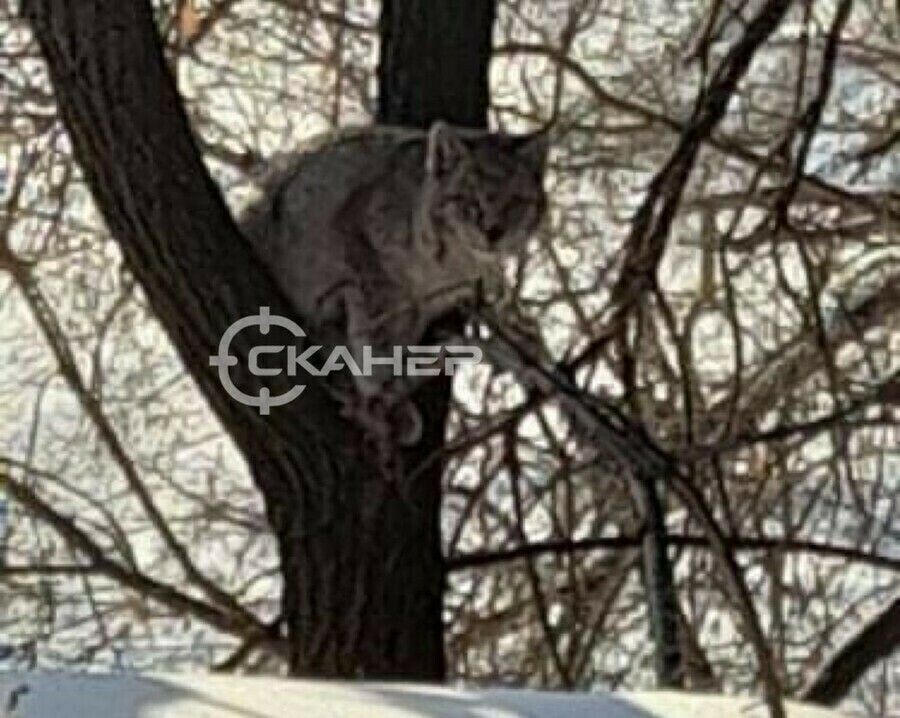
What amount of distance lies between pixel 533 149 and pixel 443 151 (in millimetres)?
229

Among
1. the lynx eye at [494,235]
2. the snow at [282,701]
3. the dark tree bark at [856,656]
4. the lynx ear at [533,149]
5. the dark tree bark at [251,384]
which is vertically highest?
the lynx ear at [533,149]

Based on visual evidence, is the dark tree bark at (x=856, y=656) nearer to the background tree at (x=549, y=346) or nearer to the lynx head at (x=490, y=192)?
the background tree at (x=549, y=346)

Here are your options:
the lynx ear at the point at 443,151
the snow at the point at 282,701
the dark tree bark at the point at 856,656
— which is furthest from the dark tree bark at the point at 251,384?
the snow at the point at 282,701

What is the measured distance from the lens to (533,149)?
2787 mm

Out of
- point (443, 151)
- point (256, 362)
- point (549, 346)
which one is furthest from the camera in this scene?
point (549, 346)

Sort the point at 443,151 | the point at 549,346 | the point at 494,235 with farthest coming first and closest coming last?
the point at 549,346 → the point at 494,235 → the point at 443,151

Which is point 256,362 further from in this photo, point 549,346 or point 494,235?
point 549,346

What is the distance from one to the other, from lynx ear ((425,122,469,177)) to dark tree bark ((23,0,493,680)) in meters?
0.27

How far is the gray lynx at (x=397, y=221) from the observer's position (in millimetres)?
2605

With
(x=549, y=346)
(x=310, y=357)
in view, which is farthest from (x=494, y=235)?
(x=549, y=346)

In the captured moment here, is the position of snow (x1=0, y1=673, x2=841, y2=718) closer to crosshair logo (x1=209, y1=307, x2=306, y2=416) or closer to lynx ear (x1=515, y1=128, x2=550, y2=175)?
crosshair logo (x1=209, y1=307, x2=306, y2=416)

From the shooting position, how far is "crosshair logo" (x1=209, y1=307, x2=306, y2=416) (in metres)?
2.36

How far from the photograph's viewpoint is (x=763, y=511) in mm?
2994

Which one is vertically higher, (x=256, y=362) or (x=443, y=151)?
(x=443, y=151)
